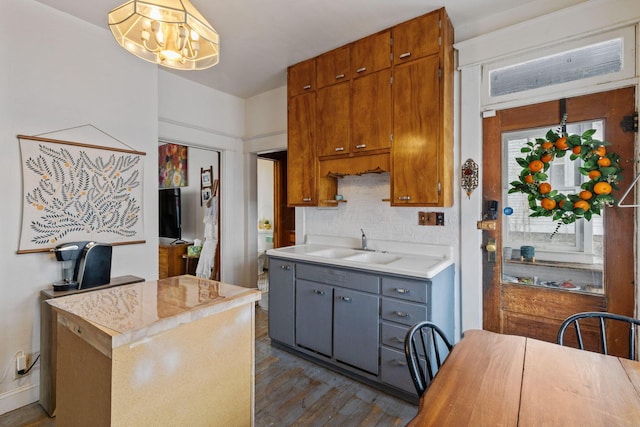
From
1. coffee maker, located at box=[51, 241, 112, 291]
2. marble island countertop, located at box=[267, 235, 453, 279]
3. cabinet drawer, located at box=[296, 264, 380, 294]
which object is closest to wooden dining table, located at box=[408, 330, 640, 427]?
marble island countertop, located at box=[267, 235, 453, 279]

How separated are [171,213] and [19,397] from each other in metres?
3.01

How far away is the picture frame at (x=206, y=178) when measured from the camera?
15.2ft

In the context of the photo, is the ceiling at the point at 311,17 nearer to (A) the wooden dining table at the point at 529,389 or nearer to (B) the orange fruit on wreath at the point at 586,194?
(B) the orange fruit on wreath at the point at 586,194

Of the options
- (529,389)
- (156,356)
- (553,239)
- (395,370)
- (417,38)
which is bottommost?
(395,370)

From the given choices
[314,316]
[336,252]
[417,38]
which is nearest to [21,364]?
[314,316]

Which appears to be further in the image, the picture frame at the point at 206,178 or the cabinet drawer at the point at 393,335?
the picture frame at the point at 206,178

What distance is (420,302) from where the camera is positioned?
2020mm

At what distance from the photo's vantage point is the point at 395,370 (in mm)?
2100

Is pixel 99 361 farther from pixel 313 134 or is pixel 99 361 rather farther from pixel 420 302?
pixel 313 134

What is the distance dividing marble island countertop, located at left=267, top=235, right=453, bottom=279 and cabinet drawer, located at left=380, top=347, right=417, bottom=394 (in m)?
0.58

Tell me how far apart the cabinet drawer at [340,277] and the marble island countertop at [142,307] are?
3.70 ft

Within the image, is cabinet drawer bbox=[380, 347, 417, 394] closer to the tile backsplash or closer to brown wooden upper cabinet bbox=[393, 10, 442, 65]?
the tile backsplash

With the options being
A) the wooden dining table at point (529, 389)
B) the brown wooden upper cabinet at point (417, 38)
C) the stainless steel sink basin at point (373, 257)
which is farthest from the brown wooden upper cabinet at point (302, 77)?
the wooden dining table at point (529, 389)

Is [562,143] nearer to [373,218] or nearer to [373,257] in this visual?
[373,218]
